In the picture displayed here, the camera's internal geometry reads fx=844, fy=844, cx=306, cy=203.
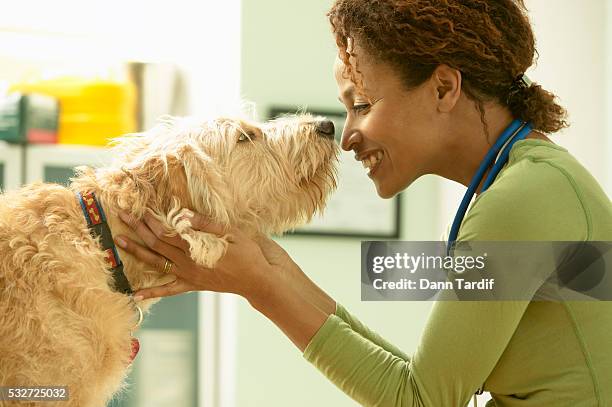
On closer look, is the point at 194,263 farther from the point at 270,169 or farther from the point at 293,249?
the point at 293,249

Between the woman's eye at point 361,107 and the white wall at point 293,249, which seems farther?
the white wall at point 293,249

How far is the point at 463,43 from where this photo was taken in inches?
57.8

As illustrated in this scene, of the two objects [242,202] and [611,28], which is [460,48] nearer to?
[242,202]

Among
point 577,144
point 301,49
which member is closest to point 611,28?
point 577,144

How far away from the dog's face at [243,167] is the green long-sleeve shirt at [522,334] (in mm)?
364

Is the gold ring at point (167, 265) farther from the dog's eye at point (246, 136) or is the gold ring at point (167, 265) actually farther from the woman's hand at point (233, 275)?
the dog's eye at point (246, 136)

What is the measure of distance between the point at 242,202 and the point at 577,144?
2.23 metres

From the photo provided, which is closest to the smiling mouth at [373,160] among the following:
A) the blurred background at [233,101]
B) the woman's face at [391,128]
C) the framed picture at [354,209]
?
the woman's face at [391,128]

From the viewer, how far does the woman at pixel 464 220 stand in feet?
4.50

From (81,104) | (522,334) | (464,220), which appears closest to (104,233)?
(464,220)

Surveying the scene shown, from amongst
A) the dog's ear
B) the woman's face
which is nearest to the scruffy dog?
the dog's ear

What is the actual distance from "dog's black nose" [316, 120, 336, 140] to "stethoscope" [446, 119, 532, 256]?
1.11 feet

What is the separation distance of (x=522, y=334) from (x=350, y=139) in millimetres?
487

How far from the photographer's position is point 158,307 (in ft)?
11.9
